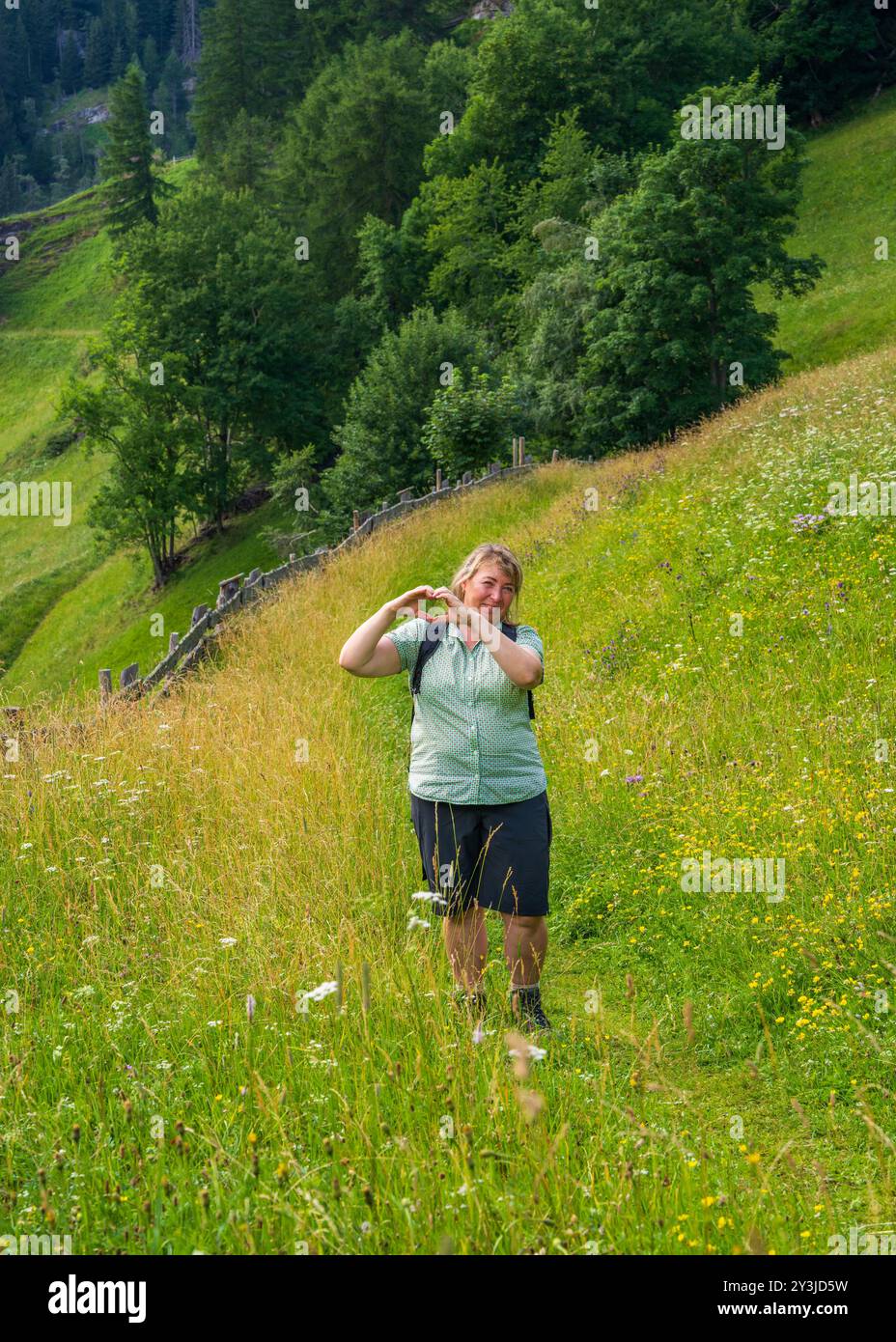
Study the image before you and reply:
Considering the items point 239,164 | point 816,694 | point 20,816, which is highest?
point 239,164

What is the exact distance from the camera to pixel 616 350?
29938 mm

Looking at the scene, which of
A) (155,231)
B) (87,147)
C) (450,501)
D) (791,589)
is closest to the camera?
(791,589)

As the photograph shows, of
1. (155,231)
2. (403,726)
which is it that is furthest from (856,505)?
(155,231)

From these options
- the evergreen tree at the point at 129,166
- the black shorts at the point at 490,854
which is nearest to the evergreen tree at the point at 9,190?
the evergreen tree at the point at 129,166

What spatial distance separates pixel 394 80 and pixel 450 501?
144ft

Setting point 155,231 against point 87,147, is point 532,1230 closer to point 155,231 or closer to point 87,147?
point 155,231

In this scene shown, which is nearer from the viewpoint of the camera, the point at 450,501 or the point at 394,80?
the point at 450,501

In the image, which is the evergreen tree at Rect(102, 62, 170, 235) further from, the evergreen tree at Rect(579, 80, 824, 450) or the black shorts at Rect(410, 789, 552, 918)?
the black shorts at Rect(410, 789, 552, 918)

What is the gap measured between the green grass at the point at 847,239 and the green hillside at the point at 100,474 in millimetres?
68

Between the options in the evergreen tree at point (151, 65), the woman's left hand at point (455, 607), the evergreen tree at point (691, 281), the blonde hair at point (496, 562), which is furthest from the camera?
the evergreen tree at point (151, 65)

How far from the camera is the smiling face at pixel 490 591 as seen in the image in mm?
4531

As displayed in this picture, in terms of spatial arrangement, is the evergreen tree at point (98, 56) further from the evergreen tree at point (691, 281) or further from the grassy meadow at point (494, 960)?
the grassy meadow at point (494, 960)

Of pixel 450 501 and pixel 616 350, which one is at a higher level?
pixel 616 350
